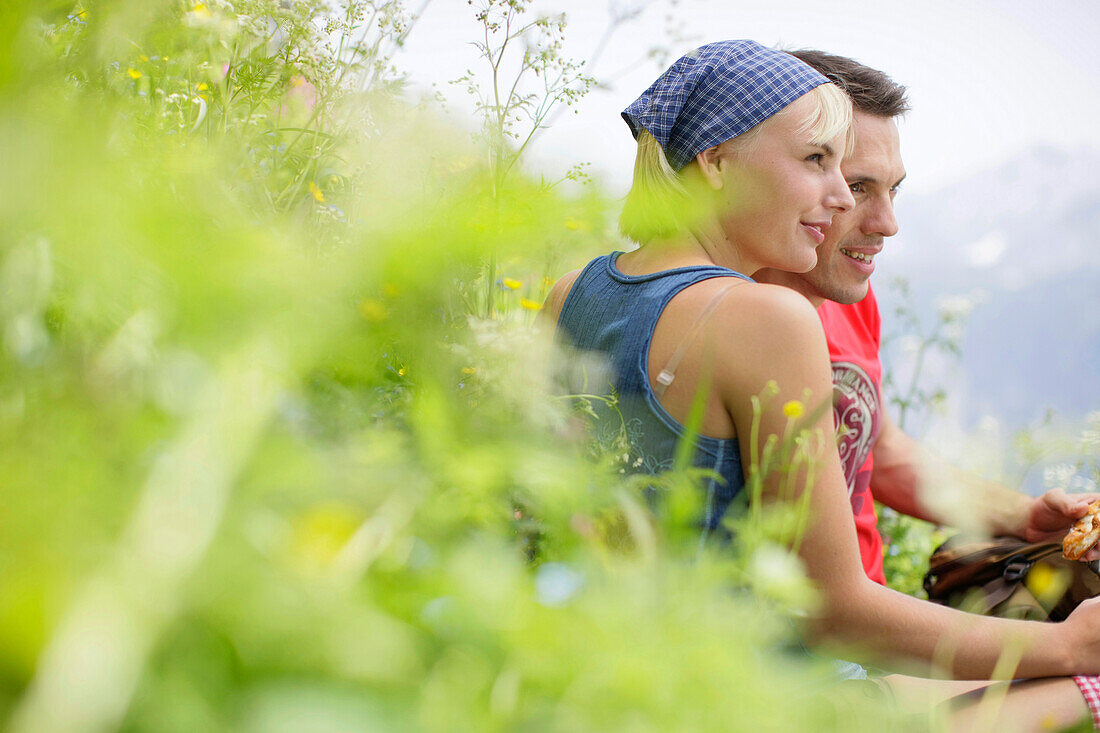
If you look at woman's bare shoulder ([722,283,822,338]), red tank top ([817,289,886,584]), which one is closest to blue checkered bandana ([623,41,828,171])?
woman's bare shoulder ([722,283,822,338])

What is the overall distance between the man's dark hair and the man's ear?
529mm

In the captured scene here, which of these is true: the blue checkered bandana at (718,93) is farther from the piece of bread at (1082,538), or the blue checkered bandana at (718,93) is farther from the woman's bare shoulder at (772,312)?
the piece of bread at (1082,538)

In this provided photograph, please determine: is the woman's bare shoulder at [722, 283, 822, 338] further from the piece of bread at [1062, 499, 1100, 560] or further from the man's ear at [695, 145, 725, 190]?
the piece of bread at [1062, 499, 1100, 560]

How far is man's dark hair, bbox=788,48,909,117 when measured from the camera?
1762mm

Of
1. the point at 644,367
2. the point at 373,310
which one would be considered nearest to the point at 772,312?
the point at 644,367

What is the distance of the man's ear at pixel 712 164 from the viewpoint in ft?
4.68

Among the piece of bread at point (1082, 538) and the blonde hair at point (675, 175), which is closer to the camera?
the blonde hair at point (675, 175)

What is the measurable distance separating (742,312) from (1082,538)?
95 cm

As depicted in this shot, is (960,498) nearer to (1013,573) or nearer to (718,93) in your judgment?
(1013,573)

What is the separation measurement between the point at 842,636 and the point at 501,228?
2.99 feet

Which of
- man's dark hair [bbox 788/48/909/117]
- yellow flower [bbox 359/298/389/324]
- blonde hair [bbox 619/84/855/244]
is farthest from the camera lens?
man's dark hair [bbox 788/48/909/117]

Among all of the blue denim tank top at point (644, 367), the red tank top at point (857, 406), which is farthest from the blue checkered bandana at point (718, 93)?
the red tank top at point (857, 406)

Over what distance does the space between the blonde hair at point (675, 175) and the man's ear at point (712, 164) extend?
0.07 ft

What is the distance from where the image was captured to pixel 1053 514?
1.75 metres
